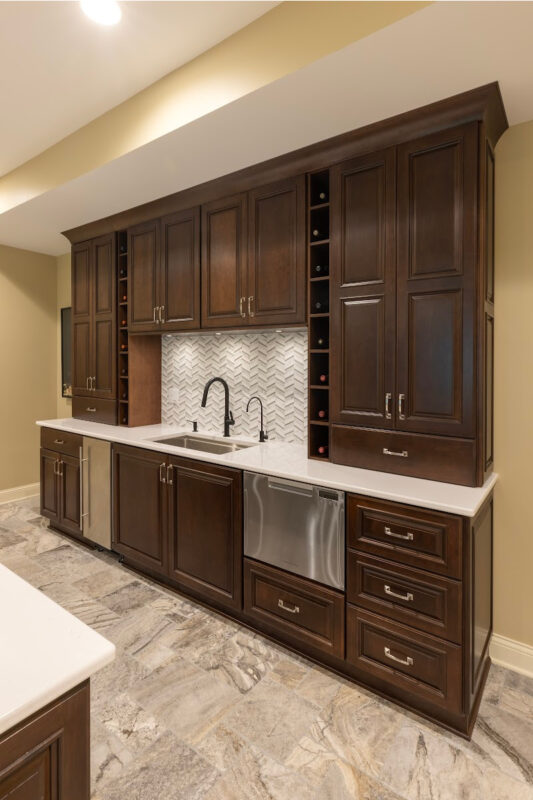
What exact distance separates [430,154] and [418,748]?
2.58 metres

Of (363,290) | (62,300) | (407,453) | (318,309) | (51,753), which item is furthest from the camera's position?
(62,300)

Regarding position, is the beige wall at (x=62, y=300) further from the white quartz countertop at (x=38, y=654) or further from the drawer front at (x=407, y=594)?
the white quartz countertop at (x=38, y=654)

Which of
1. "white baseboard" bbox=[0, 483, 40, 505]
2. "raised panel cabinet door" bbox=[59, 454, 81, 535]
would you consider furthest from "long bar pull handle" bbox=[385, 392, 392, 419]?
"white baseboard" bbox=[0, 483, 40, 505]

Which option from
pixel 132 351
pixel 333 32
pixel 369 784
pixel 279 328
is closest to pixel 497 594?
pixel 369 784

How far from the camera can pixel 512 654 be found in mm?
2244

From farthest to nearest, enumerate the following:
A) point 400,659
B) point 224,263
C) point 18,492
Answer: point 18,492 < point 224,263 < point 400,659

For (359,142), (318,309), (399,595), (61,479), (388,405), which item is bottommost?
(399,595)

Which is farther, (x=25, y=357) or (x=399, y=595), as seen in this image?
(x=25, y=357)

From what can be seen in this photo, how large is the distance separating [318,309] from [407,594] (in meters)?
1.59

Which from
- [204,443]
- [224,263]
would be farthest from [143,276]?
[204,443]

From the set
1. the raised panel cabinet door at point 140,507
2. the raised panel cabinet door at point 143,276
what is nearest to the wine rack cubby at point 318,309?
the raised panel cabinet door at point 140,507

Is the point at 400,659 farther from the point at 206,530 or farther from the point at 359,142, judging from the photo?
the point at 359,142

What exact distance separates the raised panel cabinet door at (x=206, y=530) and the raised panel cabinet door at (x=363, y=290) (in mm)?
778

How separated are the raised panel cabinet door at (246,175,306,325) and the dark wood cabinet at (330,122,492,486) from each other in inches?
9.7
